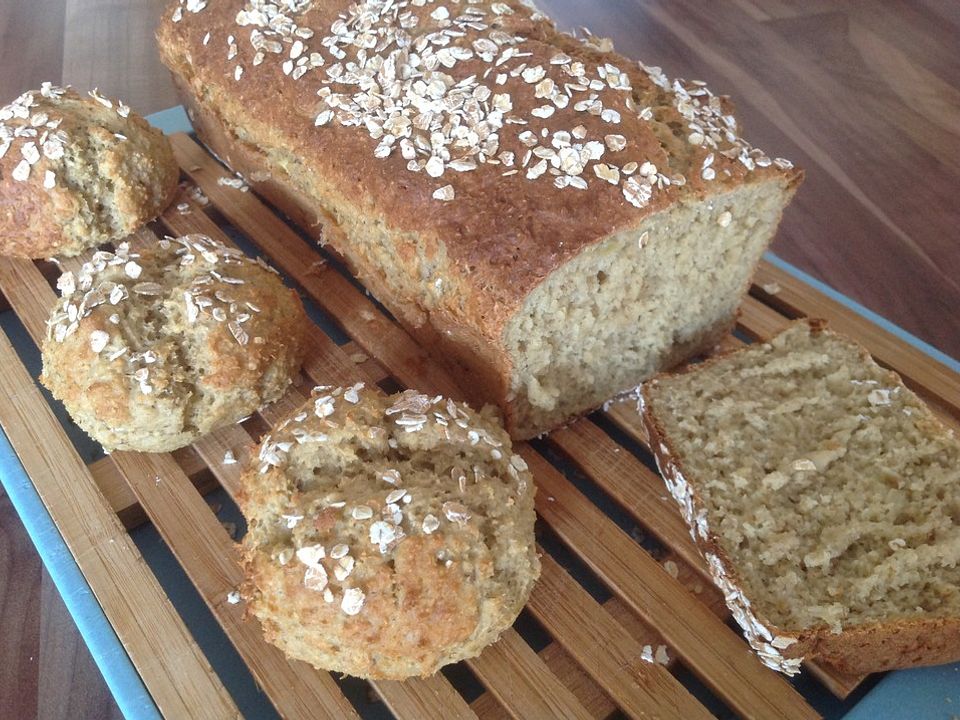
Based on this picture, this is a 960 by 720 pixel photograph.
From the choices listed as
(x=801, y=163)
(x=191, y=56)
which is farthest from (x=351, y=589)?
(x=801, y=163)

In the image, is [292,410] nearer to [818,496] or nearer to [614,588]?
[614,588]

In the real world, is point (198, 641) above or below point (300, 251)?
below

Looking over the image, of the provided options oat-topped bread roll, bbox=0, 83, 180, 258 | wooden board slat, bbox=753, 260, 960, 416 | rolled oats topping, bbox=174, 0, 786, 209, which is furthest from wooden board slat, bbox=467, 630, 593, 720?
oat-topped bread roll, bbox=0, 83, 180, 258

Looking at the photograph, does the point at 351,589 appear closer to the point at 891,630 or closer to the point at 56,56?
the point at 891,630

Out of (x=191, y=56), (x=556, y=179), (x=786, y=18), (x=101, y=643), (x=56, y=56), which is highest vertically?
(x=786, y=18)

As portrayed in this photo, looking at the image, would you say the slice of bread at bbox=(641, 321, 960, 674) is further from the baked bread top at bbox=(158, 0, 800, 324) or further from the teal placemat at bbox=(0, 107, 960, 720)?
Result: the baked bread top at bbox=(158, 0, 800, 324)

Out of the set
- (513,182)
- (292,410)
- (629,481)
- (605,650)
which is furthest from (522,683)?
(513,182)
